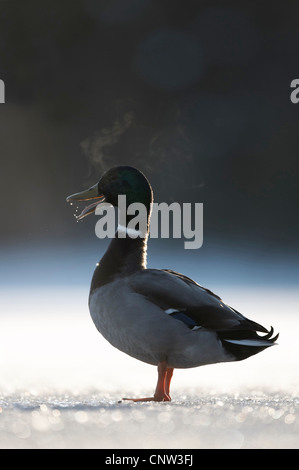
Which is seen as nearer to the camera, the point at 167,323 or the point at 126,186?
the point at 167,323

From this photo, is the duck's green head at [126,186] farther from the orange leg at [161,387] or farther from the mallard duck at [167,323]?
the orange leg at [161,387]

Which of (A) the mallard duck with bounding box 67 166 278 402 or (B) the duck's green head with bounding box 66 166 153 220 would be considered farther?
(B) the duck's green head with bounding box 66 166 153 220

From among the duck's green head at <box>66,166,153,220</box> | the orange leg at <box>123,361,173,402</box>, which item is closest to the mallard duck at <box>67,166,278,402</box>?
the orange leg at <box>123,361,173,402</box>

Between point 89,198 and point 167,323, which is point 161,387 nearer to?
point 167,323

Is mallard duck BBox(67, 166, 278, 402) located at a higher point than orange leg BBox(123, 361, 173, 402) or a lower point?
higher

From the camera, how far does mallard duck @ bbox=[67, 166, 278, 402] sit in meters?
3.79

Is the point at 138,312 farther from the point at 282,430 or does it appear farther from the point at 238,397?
the point at 282,430

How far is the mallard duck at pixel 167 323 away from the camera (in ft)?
12.4

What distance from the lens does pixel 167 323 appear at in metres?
3.79

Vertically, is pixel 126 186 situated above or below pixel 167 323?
above

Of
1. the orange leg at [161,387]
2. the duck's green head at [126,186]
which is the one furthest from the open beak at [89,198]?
the orange leg at [161,387]

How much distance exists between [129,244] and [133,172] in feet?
1.37

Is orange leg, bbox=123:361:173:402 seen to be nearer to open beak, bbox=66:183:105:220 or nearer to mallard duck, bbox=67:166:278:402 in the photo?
mallard duck, bbox=67:166:278:402

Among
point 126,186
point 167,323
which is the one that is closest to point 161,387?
point 167,323
